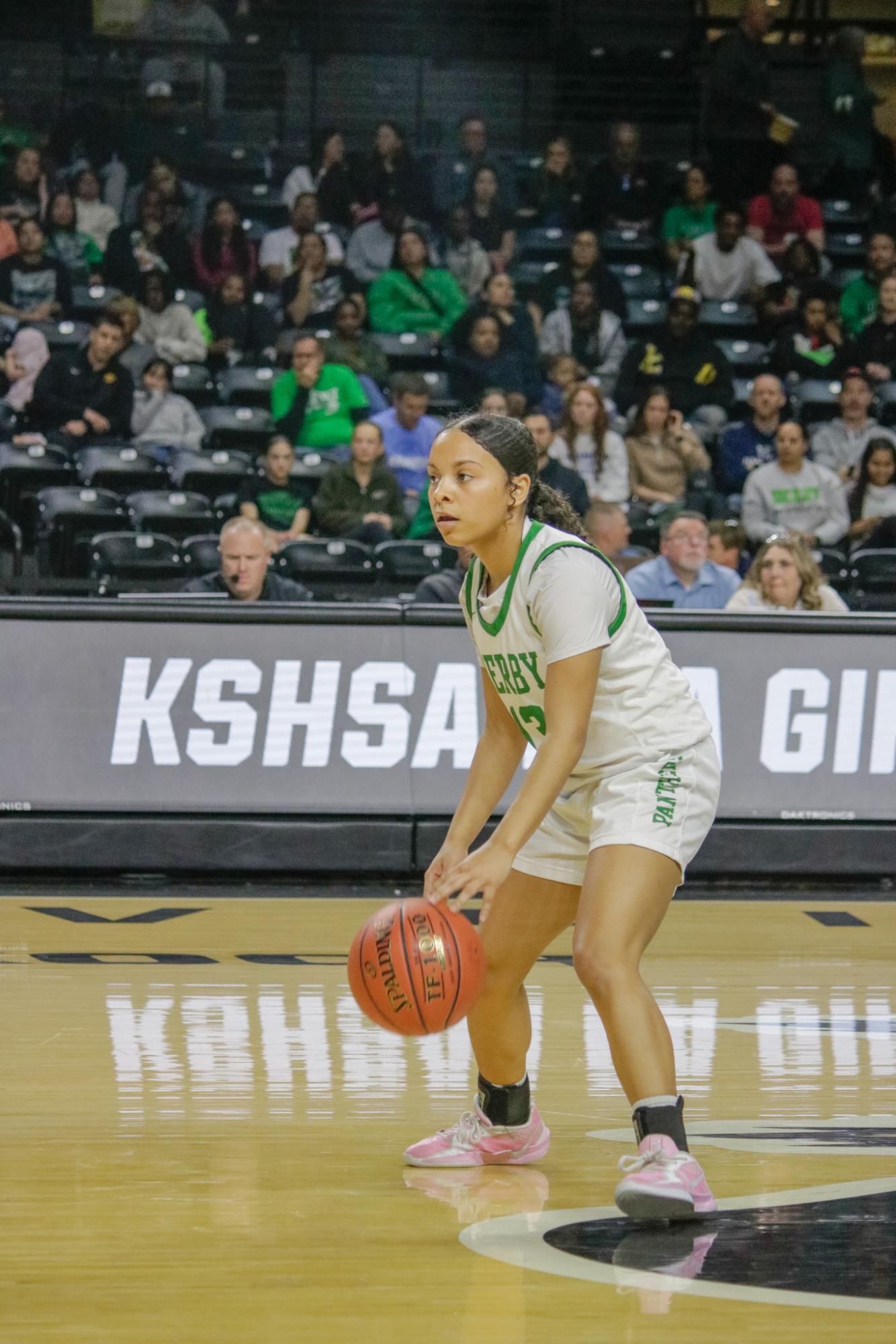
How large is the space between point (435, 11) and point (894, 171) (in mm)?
4911

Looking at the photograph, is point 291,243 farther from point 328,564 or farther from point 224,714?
point 224,714

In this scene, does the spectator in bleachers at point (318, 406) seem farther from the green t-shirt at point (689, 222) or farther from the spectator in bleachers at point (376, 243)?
the green t-shirt at point (689, 222)

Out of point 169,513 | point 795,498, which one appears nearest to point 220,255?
point 169,513

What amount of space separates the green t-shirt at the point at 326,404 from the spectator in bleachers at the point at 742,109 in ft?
17.9

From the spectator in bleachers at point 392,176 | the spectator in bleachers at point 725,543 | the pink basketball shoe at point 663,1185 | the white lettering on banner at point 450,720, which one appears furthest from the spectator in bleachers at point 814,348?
the pink basketball shoe at point 663,1185

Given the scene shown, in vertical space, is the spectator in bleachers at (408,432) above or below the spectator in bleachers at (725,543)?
above

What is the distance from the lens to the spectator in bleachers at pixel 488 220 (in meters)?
16.0

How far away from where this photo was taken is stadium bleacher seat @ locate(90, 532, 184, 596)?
11547 mm

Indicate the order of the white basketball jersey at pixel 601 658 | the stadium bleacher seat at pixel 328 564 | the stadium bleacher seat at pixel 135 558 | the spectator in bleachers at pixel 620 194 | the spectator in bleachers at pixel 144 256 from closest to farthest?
the white basketball jersey at pixel 601 658
the stadium bleacher seat at pixel 135 558
the stadium bleacher seat at pixel 328 564
the spectator in bleachers at pixel 144 256
the spectator in bleachers at pixel 620 194

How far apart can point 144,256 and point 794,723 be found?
27.0 feet

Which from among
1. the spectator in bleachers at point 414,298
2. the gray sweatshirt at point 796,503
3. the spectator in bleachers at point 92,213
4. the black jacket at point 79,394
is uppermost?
the spectator in bleachers at point 92,213

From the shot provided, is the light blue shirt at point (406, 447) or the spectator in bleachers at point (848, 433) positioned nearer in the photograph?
the light blue shirt at point (406, 447)

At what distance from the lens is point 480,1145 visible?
14.6 feet

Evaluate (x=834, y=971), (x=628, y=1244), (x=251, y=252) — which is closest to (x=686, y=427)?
(x=251, y=252)
